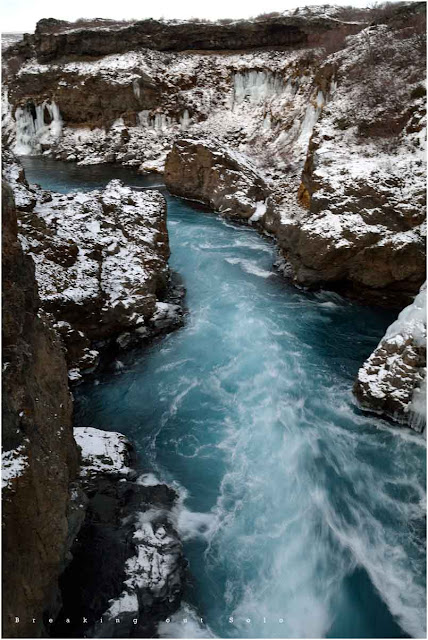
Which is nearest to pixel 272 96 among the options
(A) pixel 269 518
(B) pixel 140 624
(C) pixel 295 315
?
(C) pixel 295 315

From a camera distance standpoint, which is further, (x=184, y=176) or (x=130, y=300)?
(x=184, y=176)

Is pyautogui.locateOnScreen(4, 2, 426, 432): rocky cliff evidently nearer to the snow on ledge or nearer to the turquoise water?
the turquoise water

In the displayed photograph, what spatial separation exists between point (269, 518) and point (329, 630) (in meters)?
1.81

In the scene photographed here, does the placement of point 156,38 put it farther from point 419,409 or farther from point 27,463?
point 27,463

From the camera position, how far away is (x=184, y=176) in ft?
73.5

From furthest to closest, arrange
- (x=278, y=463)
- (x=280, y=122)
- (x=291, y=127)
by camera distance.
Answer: (x=280, y=122), (x=291, y=127), (x=278, y=463)

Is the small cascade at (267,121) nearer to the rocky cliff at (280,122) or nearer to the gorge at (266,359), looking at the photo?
the rocky cliff at (280,122)

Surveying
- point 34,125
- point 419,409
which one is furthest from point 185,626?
point 34,125

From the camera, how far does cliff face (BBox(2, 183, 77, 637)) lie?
179 inches

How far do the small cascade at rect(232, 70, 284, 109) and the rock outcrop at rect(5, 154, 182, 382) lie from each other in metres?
23.4

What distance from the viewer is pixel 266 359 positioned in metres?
11.3

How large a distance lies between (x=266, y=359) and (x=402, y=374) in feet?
11.9

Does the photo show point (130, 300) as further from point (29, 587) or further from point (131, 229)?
point (29, 587)

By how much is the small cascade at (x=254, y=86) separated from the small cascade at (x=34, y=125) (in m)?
14.1
